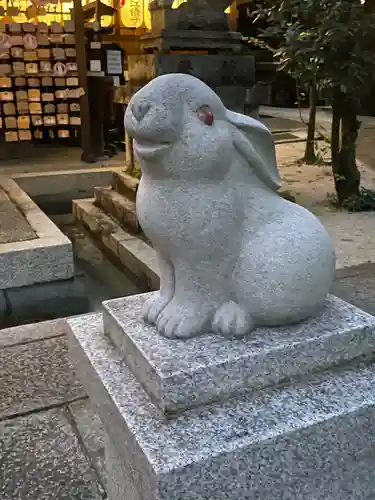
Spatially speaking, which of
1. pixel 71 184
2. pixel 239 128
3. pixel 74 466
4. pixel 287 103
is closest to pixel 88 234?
pixel 71 184

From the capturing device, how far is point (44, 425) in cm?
216

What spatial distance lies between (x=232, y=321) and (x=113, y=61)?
6.91 m

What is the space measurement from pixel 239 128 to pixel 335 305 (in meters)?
0.68

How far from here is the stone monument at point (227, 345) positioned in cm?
141

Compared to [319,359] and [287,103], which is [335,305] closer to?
[319,359]

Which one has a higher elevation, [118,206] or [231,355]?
[231,355]

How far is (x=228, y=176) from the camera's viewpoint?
1.57m

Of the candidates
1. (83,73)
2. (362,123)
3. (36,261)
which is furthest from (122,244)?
(362,123)

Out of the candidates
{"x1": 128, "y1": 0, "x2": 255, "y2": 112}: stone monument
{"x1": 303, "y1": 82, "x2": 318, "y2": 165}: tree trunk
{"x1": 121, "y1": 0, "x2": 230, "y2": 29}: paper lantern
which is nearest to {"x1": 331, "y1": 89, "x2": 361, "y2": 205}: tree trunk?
{"x1": 128, "y1": 0, "x2": 255, "y2": 112}: stone monument

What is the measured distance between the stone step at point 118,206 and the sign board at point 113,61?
2.71 metres

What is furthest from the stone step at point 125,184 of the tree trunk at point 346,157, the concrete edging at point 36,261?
the tree trunk at point 346,157

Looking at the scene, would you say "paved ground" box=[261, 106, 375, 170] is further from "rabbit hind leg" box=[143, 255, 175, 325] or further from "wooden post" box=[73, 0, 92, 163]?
"rabbit hind leg" box=[143, 255, 175, 325]

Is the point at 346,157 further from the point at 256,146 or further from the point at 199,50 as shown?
the point at 256,146

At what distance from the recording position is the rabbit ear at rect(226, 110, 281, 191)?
1586mm
